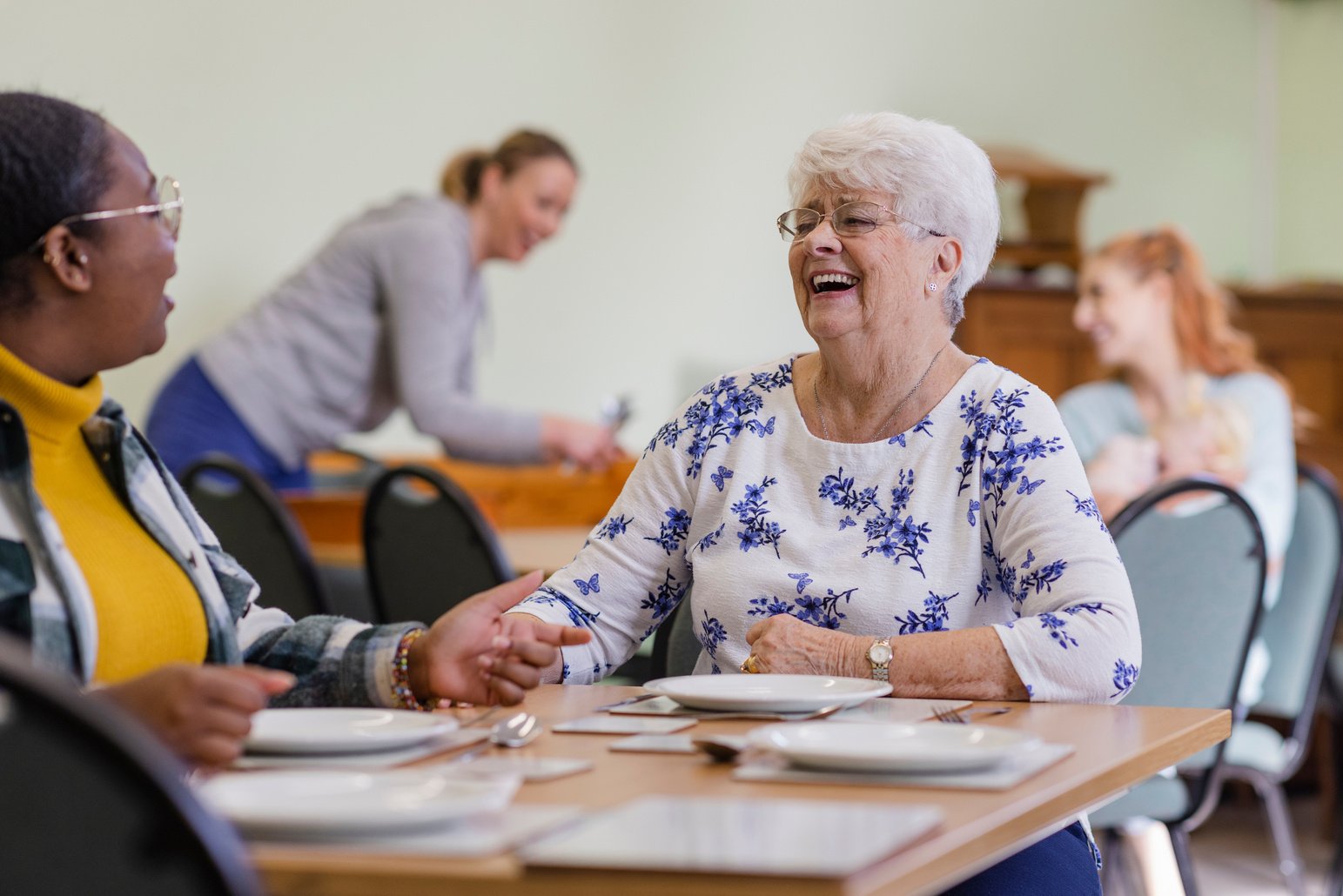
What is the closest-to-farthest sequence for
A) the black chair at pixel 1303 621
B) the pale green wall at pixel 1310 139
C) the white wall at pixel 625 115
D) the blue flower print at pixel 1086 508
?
the blue flower print at pixel 1086 508, the black chair at pixel 1303 621, the white wall at pixel 625 115, the pale green wall at pixel 1310 139

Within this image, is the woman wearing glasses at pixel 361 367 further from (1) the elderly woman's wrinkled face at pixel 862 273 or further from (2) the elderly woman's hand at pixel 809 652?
(2) the elderly woman's hand at pixel 809 652

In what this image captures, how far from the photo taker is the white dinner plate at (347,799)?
0.88m

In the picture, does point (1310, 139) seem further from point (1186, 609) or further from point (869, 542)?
point (869, 542)

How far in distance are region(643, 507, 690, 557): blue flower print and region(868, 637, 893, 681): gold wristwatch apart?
362 millimetres

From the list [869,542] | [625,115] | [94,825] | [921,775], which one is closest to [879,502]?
[869,542]

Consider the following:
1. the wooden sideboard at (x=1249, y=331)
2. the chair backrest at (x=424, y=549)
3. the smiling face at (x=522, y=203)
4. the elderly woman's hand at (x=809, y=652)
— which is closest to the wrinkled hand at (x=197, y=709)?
the elderly woman's hand at (x=809, y=652)

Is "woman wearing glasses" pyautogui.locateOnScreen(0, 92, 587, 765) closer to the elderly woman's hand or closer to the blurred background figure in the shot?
the elderly woman's hand

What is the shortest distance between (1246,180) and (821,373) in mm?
6944

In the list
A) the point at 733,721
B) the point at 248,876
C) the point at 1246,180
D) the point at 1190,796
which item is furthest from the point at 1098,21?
the point at 248,876

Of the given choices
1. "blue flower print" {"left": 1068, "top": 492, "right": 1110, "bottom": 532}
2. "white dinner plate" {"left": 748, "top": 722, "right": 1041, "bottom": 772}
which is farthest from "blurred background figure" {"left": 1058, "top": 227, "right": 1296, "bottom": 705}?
"white dinner plate" {"left": 748, "top": 722, "right": 1041, "bottom": 772}

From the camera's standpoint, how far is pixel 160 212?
4.85ft

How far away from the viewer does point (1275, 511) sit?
3.09 metres

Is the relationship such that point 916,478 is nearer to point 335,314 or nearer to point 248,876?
point 248,876

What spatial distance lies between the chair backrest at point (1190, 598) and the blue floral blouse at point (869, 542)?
606 mm
